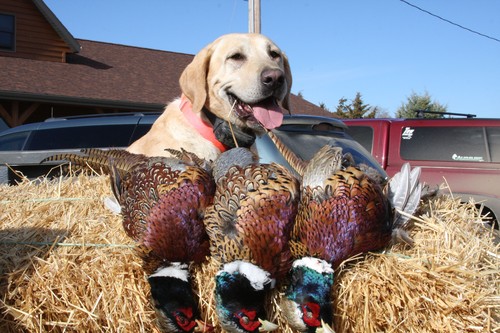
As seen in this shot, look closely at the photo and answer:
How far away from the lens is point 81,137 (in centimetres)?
665

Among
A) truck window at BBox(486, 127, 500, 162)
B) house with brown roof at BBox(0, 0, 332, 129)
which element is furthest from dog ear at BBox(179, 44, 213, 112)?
house with brown roof at BBox(0, 0, 332, 129)

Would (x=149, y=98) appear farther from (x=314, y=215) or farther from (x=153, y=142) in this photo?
(x=314, y=215)

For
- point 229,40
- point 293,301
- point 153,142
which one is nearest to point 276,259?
point 293,301

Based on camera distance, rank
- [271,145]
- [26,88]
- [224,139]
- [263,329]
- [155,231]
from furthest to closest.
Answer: [26,88]
[271,145]
[224,139]
[155,231]
[263,329]

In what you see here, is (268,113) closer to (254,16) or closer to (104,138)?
(104,138)

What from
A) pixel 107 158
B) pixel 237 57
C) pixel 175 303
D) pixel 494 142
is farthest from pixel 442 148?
pixel 175 303

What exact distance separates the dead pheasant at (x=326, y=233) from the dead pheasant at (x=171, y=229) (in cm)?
37

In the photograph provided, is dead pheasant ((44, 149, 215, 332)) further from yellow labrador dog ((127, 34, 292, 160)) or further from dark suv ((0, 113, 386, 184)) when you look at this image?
dark suv ((0, 113, 386, 184))

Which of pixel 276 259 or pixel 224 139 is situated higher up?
pixel 224 139

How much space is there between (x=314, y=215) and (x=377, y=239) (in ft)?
0.99

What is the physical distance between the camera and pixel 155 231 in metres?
2.02

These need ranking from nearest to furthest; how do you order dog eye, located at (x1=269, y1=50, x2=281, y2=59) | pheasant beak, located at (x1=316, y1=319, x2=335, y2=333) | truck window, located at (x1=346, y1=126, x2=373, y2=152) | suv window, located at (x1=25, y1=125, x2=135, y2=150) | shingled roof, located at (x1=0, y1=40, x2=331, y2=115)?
pheasant beak, located at (x1=316, y1=319, x2=335, y2=333)
dog eye, located at (x1=269, y1=50, x2=281, y2=59)
suv window, located at (x1=25, y1=125, x2=135, y2=150)
truck window, located at (x1=346, y1=126, x2=373, y2=152)
shingled roof, located at (x1=0, y1=40, x2=331, y2=115)

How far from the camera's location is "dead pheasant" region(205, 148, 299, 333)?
1.89m

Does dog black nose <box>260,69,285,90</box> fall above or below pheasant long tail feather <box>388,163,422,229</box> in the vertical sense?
above
